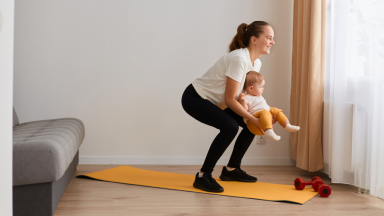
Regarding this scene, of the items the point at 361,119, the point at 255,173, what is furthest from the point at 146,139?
the point at 361,119

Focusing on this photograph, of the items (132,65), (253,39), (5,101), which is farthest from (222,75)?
(5,101)

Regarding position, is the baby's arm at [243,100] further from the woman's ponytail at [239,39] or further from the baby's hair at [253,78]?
the woman's ponytail at [239,39]

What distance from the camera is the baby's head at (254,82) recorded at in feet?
7.25

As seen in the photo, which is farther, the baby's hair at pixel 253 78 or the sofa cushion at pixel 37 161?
the baby's hair at pixel 253 78

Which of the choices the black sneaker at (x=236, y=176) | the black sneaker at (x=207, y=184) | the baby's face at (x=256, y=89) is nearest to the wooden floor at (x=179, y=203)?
the black sneaker at (x=207, y=184)

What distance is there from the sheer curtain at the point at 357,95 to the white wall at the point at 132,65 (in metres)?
0.86

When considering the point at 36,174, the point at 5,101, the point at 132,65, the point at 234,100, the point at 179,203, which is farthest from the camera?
the point at 132,65

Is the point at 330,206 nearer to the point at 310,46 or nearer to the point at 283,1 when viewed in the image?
the point at 310,46

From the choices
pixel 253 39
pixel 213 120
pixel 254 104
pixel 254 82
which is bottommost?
pixel 213 120

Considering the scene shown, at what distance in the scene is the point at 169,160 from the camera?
3035mm

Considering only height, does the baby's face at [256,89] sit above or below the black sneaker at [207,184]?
above

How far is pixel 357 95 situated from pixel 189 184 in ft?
3.99

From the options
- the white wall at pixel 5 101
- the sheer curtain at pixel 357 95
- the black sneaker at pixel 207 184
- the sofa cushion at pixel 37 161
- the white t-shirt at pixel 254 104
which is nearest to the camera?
the white wall at pixel 5 101

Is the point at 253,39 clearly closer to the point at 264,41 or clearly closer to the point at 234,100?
the point at 264,41
